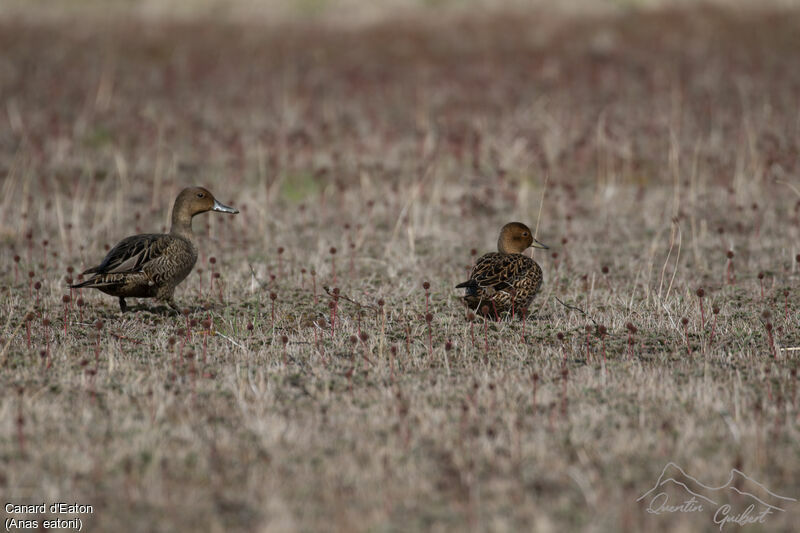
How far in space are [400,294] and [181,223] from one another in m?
2.24

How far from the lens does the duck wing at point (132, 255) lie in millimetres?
7695

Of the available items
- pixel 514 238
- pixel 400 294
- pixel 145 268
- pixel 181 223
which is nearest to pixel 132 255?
pixel 145 268

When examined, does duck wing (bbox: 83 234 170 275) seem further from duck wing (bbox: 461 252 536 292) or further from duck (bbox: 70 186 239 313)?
duck wing (bbox: 461 252 536 292)

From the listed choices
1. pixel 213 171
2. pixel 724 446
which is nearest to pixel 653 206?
pixel 213 171

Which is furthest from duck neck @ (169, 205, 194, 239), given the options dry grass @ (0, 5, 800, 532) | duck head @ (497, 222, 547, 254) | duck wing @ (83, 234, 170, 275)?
duck head @ (497, 222, 547, 254)

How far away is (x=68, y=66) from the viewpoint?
880 inches

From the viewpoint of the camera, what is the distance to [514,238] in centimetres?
870

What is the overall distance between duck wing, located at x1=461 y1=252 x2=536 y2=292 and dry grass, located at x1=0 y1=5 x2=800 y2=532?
0.37 m

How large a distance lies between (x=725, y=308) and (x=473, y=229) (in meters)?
4.53

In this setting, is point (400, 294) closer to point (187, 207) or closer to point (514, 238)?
point (514, 238)

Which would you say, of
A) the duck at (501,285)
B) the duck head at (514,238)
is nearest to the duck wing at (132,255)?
the duck at (501,285)

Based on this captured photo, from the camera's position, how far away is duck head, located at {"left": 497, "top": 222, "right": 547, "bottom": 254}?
8680mm

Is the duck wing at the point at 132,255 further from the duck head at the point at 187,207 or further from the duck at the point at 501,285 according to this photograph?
the duck at the point at 501,285

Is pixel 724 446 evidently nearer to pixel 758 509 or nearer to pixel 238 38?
pixel 758 509
